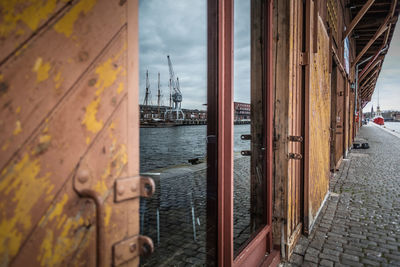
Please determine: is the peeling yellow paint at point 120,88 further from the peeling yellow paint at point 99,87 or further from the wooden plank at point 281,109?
the wooden plank at point 281,109

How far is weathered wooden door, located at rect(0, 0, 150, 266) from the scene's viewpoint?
0.61 meters

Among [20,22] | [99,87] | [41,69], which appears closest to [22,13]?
[20,22]

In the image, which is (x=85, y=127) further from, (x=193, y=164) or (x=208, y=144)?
(x=193, y=164)

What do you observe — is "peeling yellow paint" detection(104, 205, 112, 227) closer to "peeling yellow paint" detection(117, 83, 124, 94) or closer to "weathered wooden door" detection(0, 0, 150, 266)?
"weathered wooden door" detection(0, 0, 150, 266)

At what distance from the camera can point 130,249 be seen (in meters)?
0.88

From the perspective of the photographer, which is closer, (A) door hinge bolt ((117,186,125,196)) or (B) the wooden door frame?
(A) door hinge bolt ((117,186,125,196))

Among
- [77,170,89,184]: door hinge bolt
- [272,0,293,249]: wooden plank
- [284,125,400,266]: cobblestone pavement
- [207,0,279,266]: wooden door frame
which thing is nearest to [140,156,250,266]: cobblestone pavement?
[272,0,293,249]: wooden plank

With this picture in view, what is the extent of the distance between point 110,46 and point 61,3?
6.7 inches

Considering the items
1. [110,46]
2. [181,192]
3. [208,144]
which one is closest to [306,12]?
[208,144]

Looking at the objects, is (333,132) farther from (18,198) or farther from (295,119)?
(18,198)

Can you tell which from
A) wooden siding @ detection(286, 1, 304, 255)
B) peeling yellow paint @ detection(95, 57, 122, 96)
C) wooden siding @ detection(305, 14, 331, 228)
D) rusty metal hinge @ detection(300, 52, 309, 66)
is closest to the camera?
peeling yellow paint @ detection(95, 57, 122, 96)

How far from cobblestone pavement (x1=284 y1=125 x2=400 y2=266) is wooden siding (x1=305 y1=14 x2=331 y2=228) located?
263 millimetres

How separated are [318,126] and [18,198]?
3.99m

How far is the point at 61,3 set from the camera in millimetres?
693
